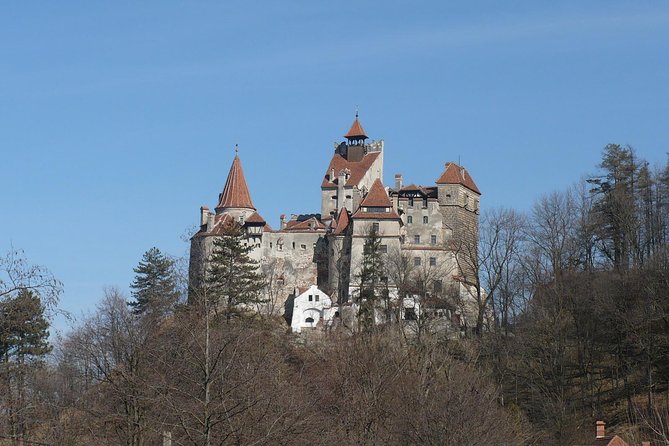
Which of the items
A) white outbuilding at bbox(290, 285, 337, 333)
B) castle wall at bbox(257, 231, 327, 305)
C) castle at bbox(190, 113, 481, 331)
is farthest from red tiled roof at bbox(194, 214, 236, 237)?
white outbuilding at bbox(290, 285, 337, 333)

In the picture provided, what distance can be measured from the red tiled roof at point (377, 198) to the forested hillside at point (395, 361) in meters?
7.23

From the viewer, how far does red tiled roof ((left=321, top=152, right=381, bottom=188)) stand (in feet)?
294

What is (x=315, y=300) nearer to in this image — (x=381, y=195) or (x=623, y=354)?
(x=381, y=195)

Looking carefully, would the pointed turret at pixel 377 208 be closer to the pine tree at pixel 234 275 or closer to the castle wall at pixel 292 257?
the castle wall at pixel 292 257

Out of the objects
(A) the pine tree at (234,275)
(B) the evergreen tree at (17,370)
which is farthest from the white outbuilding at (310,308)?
(B) the evergreen tree at (17,370)

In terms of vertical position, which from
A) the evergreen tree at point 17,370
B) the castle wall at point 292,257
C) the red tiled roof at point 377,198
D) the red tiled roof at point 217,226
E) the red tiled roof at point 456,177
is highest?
the red tiled roof at point 456,177

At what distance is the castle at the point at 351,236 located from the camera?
7944 centimetres

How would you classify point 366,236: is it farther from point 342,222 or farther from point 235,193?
point 235,193

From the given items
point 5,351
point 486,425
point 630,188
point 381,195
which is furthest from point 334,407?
point 381,195

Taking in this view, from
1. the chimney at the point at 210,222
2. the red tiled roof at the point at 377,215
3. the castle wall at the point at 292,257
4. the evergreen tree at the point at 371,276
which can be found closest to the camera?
the evergreen tree at the point at 371,276

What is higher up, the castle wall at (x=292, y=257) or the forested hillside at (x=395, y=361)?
the castle wall at (x=292, y=257)

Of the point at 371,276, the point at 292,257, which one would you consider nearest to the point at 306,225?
the point at 292,257

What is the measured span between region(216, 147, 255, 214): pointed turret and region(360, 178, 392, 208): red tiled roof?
33.3ft

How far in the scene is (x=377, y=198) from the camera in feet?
271
